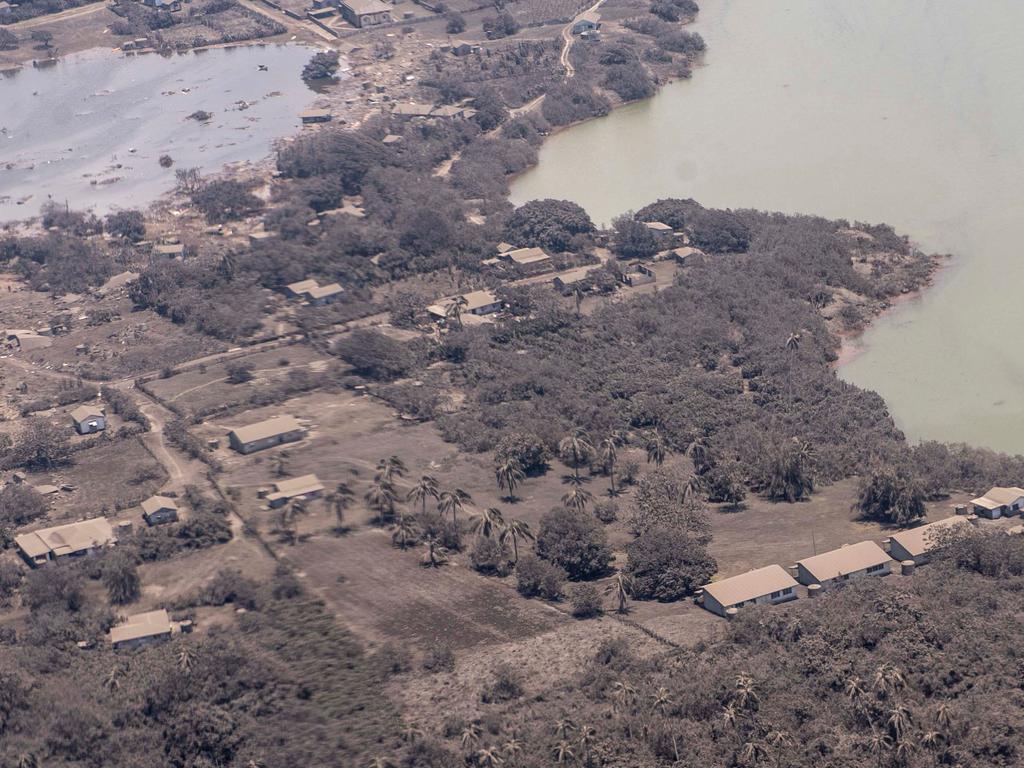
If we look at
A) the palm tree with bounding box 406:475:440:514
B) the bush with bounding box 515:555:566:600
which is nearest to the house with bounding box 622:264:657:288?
→ the palm tree with bounding box 406:475:440:514

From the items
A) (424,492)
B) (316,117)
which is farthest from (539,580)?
(316,117)

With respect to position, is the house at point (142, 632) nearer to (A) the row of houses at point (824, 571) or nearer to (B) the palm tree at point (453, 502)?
(B) the palm tree at point (453, 502)

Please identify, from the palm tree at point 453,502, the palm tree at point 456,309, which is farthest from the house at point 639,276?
the palm tree at point 453,502

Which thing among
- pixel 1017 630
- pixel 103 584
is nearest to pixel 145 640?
pixel 103 584

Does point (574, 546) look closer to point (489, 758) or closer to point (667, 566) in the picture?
point (667, 566)

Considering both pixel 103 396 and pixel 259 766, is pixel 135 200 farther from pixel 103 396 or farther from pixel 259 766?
pixel 259 766
